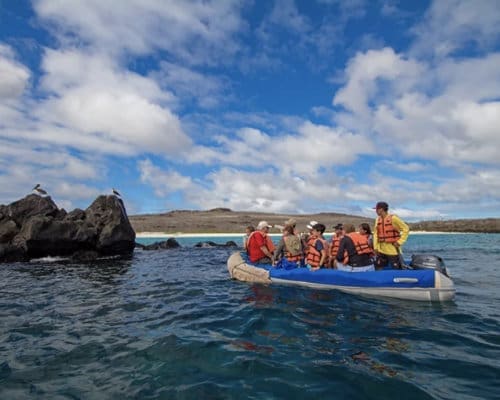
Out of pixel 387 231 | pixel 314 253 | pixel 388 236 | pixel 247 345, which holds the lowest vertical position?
pixel 247 345

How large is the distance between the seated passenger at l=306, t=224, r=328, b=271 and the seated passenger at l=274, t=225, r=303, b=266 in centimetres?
140

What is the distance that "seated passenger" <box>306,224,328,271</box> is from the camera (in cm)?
1308

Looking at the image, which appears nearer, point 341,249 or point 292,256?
point 341,249

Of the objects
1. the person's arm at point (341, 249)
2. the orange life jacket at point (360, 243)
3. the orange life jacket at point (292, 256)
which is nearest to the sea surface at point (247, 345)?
the person's arm at point (341, 249)

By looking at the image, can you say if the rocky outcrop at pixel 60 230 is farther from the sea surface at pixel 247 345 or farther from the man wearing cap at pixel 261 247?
the man wearing cap at pixel 261 247

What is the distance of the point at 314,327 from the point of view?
332 inches

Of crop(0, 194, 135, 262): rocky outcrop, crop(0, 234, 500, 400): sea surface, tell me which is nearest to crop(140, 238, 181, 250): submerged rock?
crop(0, 194, 135, 262): rocky outcrop

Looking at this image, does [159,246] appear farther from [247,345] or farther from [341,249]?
[247,345]

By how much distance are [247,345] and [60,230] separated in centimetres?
2162

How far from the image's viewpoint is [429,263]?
12195 millimetres

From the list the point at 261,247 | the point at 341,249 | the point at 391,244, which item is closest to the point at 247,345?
the point at 341,249

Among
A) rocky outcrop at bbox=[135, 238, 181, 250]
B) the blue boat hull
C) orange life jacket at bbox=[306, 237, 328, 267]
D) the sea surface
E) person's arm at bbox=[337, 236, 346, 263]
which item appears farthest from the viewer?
rocky outcrop at bbox=[135, 238, 181, 250]

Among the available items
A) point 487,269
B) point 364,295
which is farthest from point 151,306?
point 487,269

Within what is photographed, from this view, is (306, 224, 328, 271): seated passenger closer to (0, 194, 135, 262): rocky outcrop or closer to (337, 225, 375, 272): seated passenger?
(337, 225, 375, 272): seated passenger
